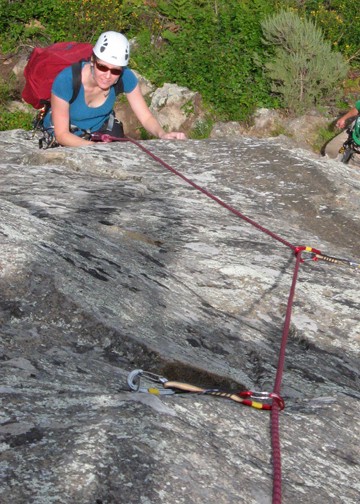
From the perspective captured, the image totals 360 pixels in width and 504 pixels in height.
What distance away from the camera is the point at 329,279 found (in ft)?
12.9

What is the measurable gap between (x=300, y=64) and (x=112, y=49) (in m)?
8.21

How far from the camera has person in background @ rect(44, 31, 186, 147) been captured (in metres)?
5.47

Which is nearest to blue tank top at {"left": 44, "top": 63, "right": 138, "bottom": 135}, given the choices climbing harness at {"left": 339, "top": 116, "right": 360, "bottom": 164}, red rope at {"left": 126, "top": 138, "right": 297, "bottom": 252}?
red rope at {"left": 126, "top": 138, "right": 297, "bottom": 252}

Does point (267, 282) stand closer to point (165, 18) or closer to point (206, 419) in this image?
point (206, 419)

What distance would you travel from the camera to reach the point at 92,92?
5664 millimetres

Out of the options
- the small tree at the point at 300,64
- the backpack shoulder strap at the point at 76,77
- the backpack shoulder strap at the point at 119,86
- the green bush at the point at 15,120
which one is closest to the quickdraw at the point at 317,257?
the backpack shoulder strap at the point at 76,77

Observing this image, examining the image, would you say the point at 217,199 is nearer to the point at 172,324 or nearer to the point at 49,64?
the point at 172,324

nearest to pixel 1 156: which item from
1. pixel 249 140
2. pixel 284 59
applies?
pixel 249 140

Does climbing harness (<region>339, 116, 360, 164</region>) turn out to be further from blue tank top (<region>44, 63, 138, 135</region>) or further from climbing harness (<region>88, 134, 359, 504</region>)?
climbing harness (<region>88, 134, 359, 504</region>)

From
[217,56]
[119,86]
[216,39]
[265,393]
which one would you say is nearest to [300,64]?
[217,56]

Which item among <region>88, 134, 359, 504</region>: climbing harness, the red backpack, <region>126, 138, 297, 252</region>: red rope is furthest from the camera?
the red backpack

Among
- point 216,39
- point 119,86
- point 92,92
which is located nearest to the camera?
point 92,92

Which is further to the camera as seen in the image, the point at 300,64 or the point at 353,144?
the point at 300,64

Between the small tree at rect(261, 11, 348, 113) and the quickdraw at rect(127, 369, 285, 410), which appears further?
the small tree at rect(261, 11, 348, 113)
